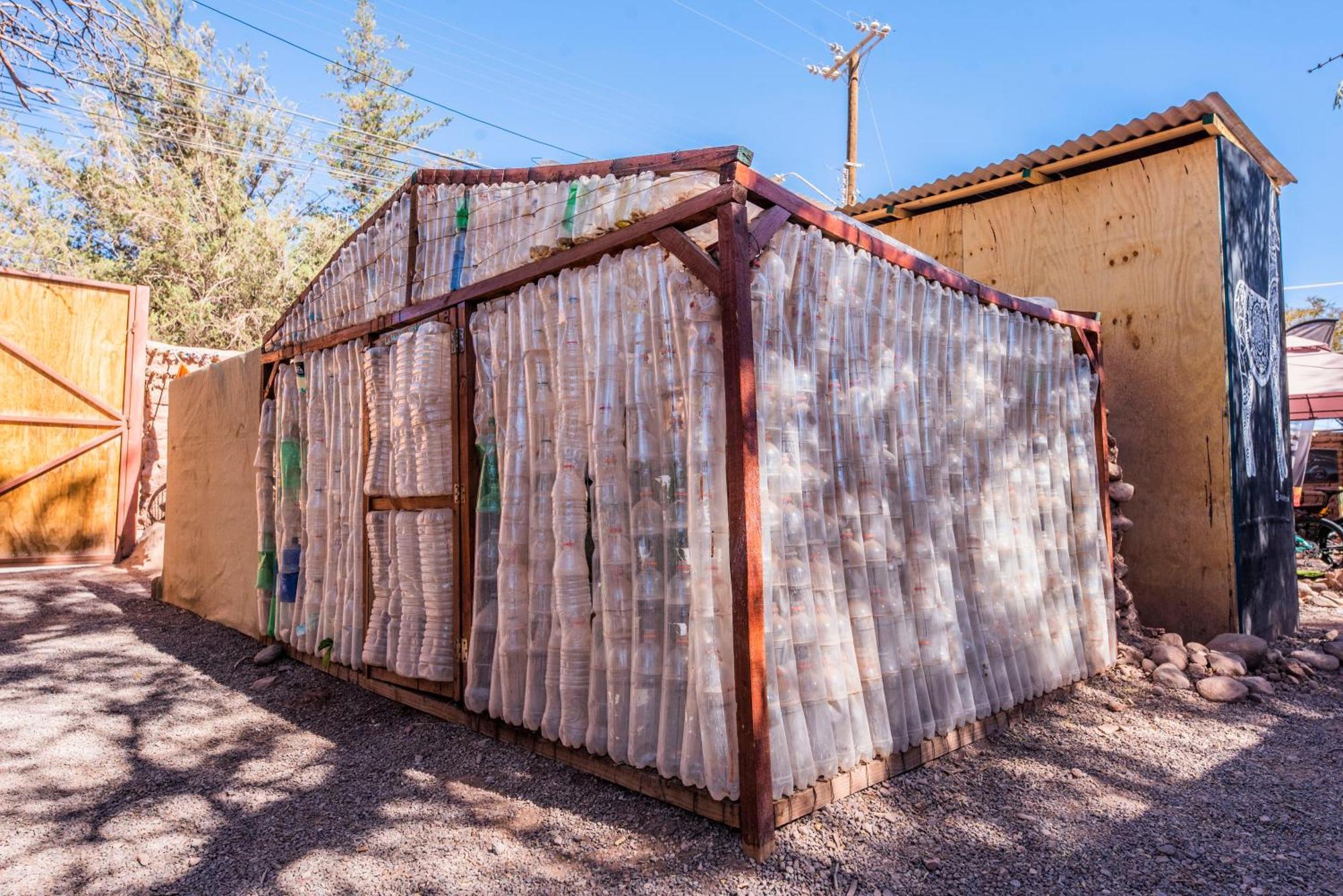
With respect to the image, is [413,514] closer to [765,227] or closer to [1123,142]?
[765,227]

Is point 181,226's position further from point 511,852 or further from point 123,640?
point 511,852

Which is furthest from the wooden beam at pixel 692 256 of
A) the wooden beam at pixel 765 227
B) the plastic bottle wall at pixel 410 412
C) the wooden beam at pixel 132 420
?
the wooden beam at pixel 132 420

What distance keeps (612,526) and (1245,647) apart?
14.4 ft

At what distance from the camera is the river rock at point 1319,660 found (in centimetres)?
513

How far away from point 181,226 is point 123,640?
50.8ft

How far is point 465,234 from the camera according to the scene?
4.11 meters

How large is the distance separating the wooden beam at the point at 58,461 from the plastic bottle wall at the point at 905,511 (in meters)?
8.94

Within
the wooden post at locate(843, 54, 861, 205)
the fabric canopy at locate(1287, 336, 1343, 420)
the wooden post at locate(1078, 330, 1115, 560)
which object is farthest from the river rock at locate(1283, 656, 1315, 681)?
the wooden post at locate(843, 54, 861, 205)

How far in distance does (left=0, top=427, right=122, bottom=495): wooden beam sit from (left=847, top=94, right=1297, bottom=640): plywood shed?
30.8 ft

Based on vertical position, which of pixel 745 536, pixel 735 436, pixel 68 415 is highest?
pixel 68 415

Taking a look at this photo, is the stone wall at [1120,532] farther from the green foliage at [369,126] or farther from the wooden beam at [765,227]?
the green foliage at [369,126]

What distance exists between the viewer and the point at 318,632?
4887 millimetres

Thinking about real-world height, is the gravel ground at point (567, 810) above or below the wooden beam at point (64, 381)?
below

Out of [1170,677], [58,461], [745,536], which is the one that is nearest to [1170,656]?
[1170,677]
